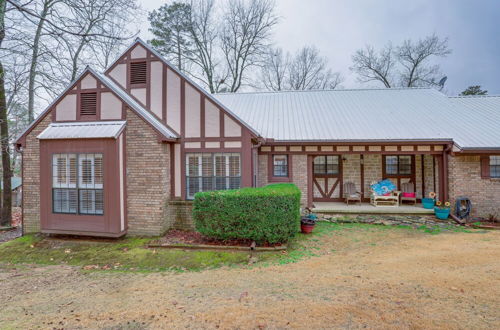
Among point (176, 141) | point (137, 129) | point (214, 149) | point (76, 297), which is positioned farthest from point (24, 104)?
point (76, 297)

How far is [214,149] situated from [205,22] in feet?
60.7

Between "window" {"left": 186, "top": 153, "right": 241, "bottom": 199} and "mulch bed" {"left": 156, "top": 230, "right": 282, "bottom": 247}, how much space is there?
1247 mm

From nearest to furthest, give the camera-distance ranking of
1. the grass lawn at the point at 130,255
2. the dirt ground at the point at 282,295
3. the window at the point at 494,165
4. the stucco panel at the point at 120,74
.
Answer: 1. the dirt ground at the point at 282,295
2. the grass lawn at the point at 130,255
3. the stucco panel at the point at 120,74
4. the window at the point at 494,165

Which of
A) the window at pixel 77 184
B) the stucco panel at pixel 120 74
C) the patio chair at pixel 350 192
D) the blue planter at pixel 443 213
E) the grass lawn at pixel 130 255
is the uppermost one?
the stucco panel at pixel 120 74

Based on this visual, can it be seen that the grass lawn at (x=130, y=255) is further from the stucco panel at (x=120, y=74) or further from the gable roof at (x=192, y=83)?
the stucco panel at (x=120, y=74)

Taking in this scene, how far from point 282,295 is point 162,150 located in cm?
544

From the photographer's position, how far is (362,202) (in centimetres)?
1183

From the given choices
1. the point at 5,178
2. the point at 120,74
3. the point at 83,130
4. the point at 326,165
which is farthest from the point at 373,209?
the point at 5,178

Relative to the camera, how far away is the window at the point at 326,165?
1222cm

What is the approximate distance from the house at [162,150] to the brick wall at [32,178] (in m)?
0.03

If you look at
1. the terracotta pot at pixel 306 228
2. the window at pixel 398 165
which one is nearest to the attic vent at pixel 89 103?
the terracotta pot at pixel 306 228

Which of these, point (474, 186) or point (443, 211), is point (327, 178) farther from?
point (474, 186)

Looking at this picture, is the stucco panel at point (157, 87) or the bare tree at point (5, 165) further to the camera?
the bare tree at point (5, 165)

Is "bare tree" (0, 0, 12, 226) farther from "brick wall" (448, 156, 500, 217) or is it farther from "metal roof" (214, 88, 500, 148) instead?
"brick wall" (448, 156, 500, 217)
